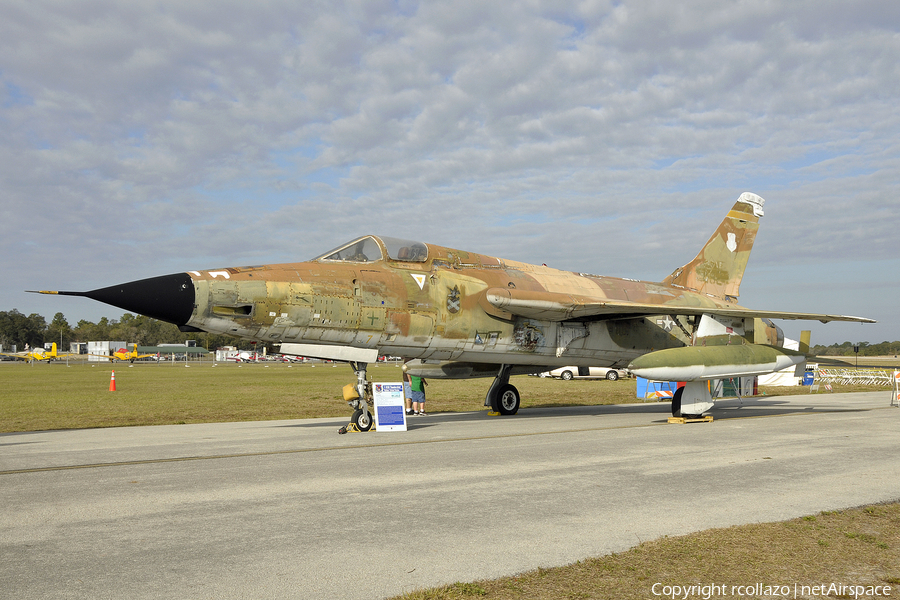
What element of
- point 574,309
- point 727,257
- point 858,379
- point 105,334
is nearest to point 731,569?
point 574,309

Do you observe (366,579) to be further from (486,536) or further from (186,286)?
(186,286)

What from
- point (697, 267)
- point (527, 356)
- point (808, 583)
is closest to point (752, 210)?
point (697, 267)

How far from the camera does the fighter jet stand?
10828mm

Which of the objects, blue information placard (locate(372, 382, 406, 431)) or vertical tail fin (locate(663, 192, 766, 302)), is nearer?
blue information placard (locate(372, 382, 406, 431))

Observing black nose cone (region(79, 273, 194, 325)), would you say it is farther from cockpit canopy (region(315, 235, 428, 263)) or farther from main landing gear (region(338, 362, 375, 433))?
main landing gear (region(338, 362, 375, 433))

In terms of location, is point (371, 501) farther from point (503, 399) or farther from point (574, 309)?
point (503, 399)

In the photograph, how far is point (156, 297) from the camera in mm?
10047

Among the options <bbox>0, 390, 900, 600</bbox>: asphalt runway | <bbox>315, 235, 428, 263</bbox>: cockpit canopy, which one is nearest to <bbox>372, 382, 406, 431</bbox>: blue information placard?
<bbox>0, 390, 900, 600</bbox>: asphalt runway

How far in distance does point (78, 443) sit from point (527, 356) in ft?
29.7

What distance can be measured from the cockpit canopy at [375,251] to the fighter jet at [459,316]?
2 cm

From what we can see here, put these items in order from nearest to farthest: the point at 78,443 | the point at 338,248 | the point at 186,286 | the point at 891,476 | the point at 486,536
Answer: the point at 486,536, the point at 891,476, the point at 186,286, the point at 78,443, the point at 338,248

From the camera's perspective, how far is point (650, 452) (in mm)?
9328

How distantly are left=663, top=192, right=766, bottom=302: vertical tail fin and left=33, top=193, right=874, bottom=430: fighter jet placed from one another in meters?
1.19

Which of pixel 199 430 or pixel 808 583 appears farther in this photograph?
pixel 199 430
